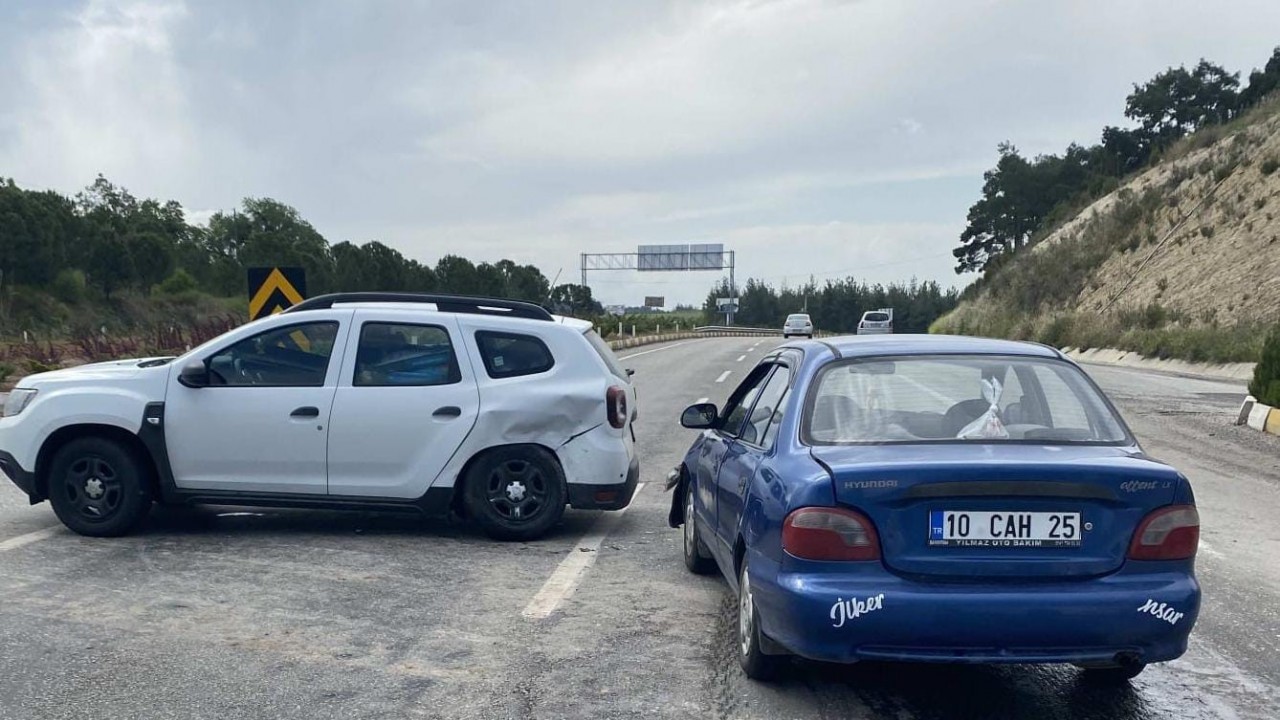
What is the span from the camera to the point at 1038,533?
4129 mm

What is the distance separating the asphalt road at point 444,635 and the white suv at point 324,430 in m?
0.32

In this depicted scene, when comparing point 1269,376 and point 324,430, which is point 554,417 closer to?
point 324,430

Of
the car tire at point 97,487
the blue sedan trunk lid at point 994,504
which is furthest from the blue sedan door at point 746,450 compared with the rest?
the car tire at point 97,487

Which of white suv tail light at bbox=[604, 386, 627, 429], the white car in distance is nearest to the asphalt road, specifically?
white suv tail light at bbox=[604, 386, 627, 429]

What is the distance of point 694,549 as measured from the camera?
6656mm

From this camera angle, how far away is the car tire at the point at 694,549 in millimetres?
6551

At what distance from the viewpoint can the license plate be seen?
412 centimetres

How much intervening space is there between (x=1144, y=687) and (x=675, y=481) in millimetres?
3304

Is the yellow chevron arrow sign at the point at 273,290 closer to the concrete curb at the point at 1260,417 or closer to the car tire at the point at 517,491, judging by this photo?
the car tire at the point at 517,491

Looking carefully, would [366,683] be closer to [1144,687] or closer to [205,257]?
[1144,687]

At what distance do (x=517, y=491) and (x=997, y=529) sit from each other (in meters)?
4.09

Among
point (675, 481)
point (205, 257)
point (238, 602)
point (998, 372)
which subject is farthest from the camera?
point (205, 257)

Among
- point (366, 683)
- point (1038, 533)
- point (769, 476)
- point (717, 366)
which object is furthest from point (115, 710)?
point (717, 366)

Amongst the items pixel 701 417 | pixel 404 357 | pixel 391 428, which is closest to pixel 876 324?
pixel 404 357
